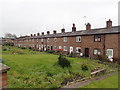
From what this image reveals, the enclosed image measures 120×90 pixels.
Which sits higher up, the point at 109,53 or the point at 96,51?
the point at 96,51

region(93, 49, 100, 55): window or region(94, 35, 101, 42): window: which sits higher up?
region(94, 35, 101, 42): window

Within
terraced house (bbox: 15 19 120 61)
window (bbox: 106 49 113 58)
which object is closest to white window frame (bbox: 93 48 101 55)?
terraced house (bbox: 15 19 120 61)

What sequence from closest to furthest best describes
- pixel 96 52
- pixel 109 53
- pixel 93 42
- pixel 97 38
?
pixel 109 53 → pixel 97 38 → pixel 96 52 → pixel 93 42

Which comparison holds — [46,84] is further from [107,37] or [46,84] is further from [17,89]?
[107,37]

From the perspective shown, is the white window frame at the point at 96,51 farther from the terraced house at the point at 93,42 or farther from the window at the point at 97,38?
the window at the point at 97,38

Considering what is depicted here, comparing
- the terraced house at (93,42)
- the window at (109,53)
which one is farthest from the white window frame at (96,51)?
the window at (109,53)

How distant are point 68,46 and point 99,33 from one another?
35.6 feet

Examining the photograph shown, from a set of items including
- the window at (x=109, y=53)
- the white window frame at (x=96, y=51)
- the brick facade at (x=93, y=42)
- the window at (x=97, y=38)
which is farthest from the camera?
the white window frame at (x=96, y=51)

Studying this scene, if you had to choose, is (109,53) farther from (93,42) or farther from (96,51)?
(93,42)

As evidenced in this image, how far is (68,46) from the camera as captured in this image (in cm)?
3059

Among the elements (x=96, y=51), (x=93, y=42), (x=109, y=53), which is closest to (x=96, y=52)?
(x=96, y=51)

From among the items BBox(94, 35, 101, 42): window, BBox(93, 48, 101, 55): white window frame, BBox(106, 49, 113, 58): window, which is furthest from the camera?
BBox(93, 48, 101, 55): white window frame

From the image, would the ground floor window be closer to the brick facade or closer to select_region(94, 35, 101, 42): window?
the brick facade

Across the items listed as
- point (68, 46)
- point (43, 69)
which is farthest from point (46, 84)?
point (68, 46)
